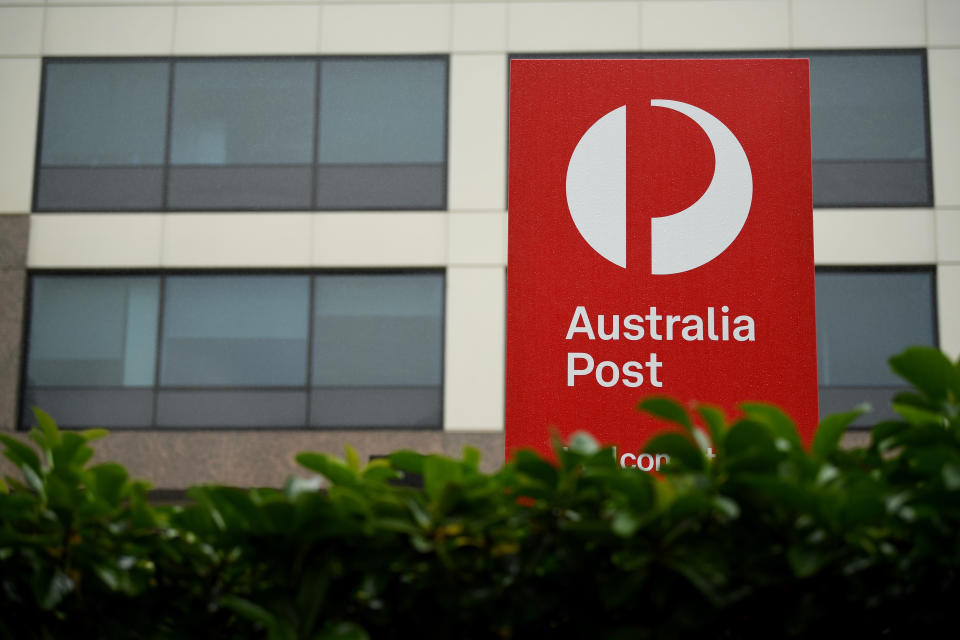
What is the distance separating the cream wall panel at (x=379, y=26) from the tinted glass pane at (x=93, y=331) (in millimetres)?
3747

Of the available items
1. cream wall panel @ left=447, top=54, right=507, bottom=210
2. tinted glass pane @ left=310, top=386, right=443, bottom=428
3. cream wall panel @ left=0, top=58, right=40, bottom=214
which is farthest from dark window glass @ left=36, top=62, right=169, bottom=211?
cream wall panel @ left=447, top=54, right=507, bottom=210

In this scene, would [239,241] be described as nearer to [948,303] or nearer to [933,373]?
[948,303]

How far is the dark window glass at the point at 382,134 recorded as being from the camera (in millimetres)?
11898

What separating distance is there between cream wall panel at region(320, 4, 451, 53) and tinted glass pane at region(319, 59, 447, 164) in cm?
18

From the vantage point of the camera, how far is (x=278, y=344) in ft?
38.5

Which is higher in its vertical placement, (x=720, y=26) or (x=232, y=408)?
(x=720, y=26)

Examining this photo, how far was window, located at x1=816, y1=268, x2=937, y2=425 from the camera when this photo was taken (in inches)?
→ 441

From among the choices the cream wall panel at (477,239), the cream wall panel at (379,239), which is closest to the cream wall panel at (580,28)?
the cream wall panel at (477,239)

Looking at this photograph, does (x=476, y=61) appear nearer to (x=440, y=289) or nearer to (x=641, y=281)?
(x=440, y=289)

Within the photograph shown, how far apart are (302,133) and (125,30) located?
2560mm

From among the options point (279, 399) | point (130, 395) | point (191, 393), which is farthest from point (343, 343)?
point (130, 395)

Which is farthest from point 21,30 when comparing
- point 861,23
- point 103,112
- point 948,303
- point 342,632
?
point 342,632

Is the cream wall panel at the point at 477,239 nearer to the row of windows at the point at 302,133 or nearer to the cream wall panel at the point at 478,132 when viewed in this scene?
the cream wall panel at the point at 478,132

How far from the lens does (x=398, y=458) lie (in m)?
1.22
